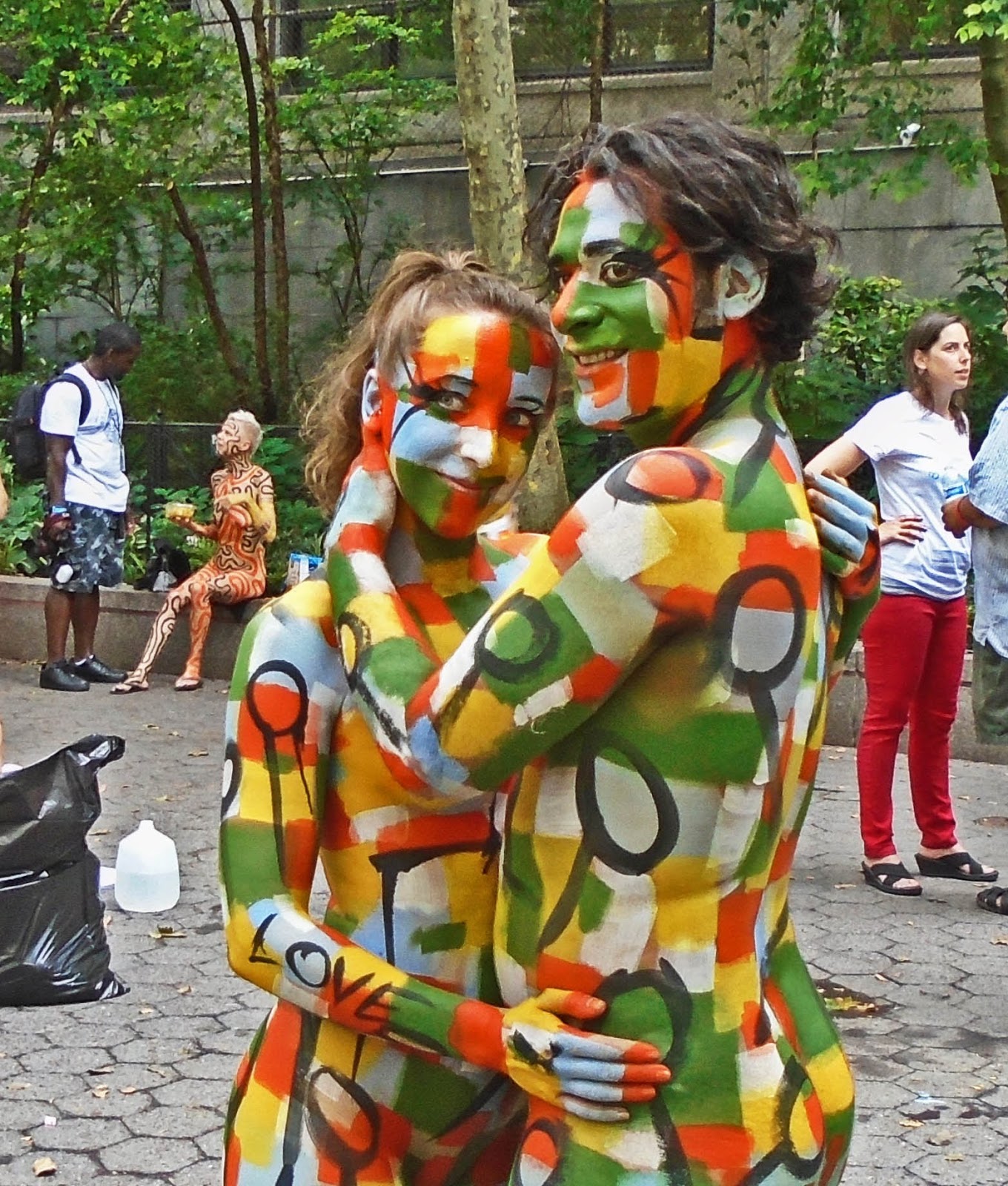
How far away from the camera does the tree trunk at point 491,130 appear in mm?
8523

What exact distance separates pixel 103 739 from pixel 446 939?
129 inches

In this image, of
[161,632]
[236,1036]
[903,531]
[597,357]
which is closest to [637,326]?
[597,357]

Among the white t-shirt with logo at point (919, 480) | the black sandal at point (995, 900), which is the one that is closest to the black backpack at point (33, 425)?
the white t-shirt with logo at point (919, 480)

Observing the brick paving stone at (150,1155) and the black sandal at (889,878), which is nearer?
the brick paving stone at (150,1155)

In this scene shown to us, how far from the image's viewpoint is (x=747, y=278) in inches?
64.1

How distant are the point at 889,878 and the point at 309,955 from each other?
4427 millimetres

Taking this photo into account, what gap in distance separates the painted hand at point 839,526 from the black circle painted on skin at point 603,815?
29 centimetres

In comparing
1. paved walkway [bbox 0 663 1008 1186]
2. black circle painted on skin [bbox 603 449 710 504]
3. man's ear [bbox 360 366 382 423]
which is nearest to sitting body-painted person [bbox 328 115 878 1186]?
black circle painted on skin [bbox 603 449 710 504]

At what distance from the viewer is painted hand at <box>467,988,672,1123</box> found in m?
1.59

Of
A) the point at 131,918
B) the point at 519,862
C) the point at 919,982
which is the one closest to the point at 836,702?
the point at 919,982

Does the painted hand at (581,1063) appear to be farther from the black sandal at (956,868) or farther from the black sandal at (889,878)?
the black sandal at (956,868)

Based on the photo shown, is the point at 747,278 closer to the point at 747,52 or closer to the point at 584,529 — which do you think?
the point at 584,529

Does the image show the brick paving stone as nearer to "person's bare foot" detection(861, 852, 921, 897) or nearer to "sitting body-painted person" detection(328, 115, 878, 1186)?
"sitting body-painted person" detection(328, 115, 878, 1186)

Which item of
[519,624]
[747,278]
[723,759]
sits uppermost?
[747,278]
